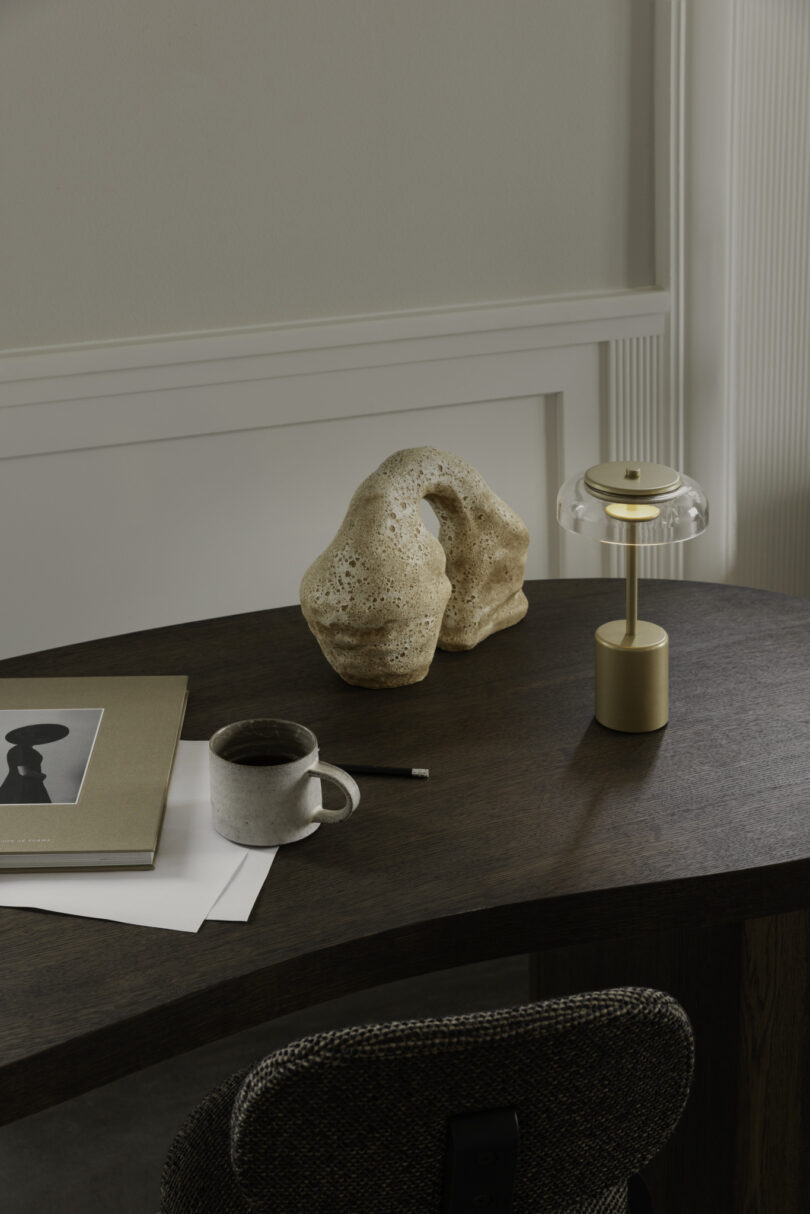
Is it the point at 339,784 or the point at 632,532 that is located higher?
the point at 632,532

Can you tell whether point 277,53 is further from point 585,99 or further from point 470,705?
point 470,705

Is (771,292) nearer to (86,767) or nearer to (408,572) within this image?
(408,572)

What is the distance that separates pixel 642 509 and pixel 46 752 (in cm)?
60

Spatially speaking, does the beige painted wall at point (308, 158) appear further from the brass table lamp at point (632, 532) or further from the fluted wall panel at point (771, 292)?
the brass table lamp at point (632, 532)

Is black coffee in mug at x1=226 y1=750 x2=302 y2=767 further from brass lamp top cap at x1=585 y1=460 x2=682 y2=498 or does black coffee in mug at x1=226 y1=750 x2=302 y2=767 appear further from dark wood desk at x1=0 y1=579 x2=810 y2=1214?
brass lamp top cap at x1=585 y1=460 x2=682 y2=498

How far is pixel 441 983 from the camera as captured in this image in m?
1.96

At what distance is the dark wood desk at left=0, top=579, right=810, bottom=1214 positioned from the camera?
898 millimetres

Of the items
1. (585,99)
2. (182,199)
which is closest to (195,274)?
(182,199)

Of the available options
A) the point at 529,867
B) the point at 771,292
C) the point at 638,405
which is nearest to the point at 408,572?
the point at 529,867

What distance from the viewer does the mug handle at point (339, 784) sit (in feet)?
3.39

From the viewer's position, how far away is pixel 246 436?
1.86 metres

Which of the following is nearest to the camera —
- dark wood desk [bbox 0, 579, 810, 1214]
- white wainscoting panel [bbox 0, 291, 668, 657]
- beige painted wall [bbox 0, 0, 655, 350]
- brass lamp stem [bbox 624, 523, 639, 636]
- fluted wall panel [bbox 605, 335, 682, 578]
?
dark wood desk [bbox 0, 579, 810, 1214]

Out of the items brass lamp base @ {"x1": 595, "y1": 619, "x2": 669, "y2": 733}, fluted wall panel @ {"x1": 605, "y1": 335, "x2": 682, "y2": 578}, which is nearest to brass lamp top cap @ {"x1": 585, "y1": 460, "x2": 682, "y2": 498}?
brass lamp base @ {"x1": 595, "y1": 619, "x2": 669, "y2": 733}

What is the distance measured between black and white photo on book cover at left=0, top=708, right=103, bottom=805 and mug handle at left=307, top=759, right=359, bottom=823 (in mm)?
213
